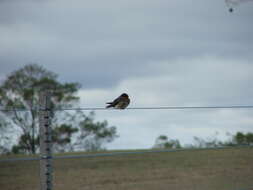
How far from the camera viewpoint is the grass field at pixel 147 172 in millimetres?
10359

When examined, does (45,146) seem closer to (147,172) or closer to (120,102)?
(120,102)

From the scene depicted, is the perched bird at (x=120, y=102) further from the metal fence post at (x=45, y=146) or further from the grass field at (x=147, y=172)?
the metal fence post at (x=45, y=146)

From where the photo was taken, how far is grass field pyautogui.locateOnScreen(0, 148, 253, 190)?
1036cm

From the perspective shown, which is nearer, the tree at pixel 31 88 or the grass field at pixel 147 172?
the grass field at pixel 147 172

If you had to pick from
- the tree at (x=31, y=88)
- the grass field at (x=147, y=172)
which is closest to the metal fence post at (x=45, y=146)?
the grass field at (x=147, y=172)

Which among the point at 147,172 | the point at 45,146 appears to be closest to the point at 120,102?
the point at 45,146

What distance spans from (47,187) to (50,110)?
0.63 m

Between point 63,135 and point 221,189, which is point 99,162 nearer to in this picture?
point 221,189

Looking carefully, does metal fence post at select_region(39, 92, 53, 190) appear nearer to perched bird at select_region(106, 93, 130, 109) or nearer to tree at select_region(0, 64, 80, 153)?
perched bird at select_region(106, 93, 130, 109)

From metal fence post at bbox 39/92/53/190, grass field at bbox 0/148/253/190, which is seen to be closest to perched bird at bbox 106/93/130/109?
grass field at bbox 0/148/253/190

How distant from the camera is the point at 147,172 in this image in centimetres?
1393

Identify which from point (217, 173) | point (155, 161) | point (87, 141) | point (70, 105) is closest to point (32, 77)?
point (70, 105)

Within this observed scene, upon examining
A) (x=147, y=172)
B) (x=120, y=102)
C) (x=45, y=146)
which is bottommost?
(x=147, y=172)

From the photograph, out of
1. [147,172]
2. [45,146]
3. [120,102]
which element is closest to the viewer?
[45,146]
